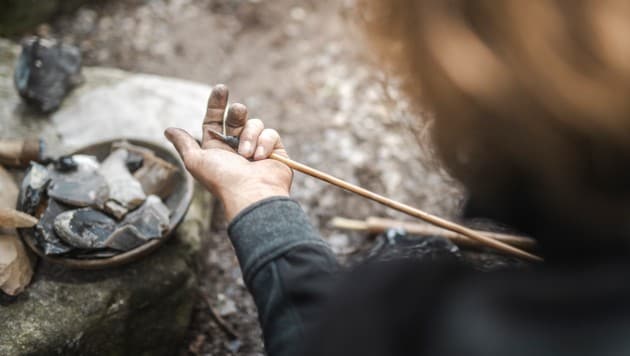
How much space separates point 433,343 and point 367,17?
72 centimetres

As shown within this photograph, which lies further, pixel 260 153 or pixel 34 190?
pixel 34 190

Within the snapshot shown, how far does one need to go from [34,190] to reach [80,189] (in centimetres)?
19

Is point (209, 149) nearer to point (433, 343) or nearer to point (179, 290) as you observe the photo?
point (179, 290)

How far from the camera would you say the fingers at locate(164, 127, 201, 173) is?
6.52ft

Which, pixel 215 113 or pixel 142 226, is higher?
pixel 215 113

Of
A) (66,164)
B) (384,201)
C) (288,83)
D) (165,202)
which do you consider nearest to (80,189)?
(66,164)

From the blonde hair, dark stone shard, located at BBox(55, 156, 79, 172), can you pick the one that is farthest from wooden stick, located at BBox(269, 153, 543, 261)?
dark stone shard, located at BBox(55, 156, 79, 172)

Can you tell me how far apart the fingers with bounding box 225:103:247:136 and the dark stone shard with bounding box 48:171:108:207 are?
71cm

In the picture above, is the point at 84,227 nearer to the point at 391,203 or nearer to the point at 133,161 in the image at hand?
the point at 133,161

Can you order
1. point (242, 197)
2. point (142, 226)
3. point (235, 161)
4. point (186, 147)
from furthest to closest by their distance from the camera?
point (142, 226) → point (186, 147) → point (235, 161) → point (242, 197)

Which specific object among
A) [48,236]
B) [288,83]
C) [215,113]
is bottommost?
[48,236]

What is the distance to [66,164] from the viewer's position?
239 cm

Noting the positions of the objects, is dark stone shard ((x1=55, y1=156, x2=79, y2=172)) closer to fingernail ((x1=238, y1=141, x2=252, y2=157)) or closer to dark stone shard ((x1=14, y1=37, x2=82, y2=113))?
dark stone shard ((x1=14, y1=37, x2=82, y2=113))

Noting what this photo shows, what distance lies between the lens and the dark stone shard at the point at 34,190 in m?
2.29
